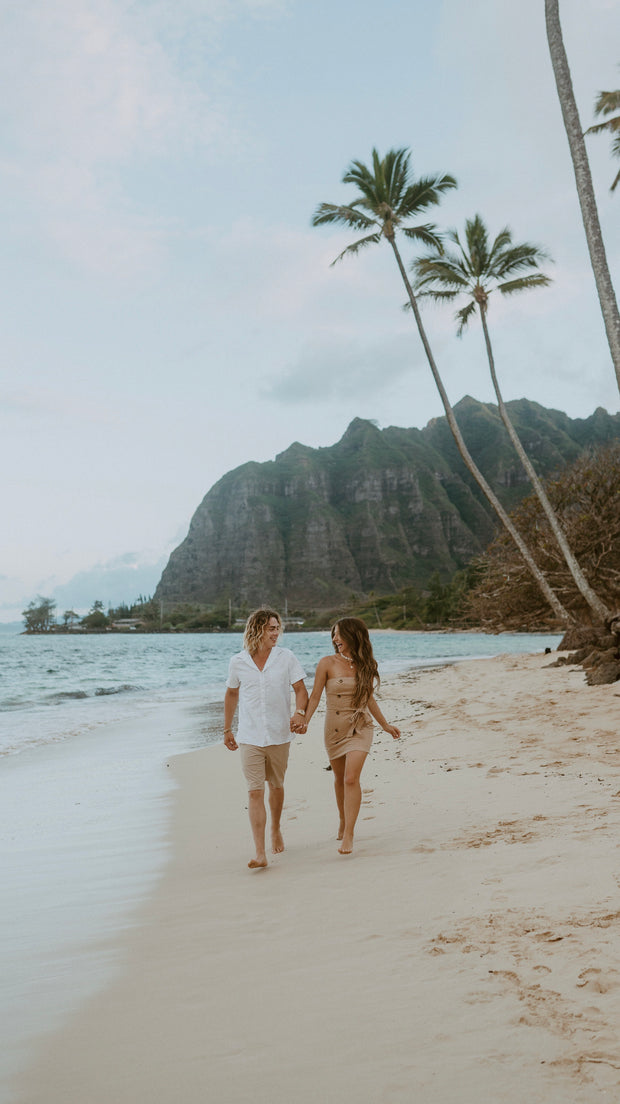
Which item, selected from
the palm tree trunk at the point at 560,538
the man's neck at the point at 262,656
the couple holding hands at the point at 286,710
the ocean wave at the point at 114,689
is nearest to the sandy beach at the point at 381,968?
the couple holding hands at the point at 286,710

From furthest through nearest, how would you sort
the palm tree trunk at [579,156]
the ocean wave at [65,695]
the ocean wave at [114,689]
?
the ocean wave at [114,689] < the ocean wave at [65,695] < the palm tree trunk at [579,156]

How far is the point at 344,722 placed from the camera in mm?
4543

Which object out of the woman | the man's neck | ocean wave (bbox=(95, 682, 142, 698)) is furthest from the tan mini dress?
ocean wave (bbox=(95, 682, 142, 698))

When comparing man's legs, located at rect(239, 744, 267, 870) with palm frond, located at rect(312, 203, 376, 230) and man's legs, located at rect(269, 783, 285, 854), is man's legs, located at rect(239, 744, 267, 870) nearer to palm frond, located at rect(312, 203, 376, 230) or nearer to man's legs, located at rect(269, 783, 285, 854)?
man's legs, located at rect(269, 783, 285, 854)

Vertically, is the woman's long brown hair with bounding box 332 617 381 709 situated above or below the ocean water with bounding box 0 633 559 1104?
above

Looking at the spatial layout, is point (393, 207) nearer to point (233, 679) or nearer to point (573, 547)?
point (573, 547)

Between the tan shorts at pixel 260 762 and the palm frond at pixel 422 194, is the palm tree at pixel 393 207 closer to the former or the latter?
the palm frond at pixel 422 194

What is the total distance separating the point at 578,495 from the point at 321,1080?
2330 cm

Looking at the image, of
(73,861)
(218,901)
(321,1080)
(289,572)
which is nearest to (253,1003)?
(321,1080)

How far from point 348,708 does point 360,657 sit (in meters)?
0.34

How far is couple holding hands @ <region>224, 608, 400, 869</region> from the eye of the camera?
443 centimetres

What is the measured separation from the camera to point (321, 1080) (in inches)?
80.5

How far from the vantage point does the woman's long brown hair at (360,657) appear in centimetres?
455

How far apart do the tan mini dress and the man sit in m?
0.20
